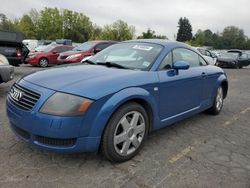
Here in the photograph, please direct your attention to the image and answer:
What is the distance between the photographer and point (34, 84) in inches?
130

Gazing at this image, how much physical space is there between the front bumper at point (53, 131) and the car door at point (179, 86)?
1263 millimetres

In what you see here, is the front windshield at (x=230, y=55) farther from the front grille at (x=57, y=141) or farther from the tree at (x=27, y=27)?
the tree at (x=27, y=27)

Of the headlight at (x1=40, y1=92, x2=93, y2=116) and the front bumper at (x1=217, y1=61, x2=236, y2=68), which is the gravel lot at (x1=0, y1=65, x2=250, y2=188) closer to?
the headlight at (x1=40, y1=92, x2=93, y2=116)

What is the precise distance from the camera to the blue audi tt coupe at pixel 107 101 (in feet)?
9.82

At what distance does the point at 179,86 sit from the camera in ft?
13.8

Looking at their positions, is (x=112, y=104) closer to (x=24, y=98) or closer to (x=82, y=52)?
(x=24, y=98)

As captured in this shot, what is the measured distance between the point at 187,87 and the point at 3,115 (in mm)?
3223

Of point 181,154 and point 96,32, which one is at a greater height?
point 96,32

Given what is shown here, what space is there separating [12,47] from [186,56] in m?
7.50

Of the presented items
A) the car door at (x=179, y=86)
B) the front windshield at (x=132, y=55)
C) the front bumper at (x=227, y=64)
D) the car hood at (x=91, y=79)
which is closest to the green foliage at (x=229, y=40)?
the front bumper at (x=227, y=64)

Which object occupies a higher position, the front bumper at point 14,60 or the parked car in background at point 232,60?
the front bumper at point 14,60

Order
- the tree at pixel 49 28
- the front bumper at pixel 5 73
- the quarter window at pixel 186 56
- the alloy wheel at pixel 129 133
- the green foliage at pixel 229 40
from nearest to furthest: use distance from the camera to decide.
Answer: the alloy wheel at pixel 129 133
the quarter window at pixel 186 56
the front bumper at pixel 5 73
the tree at pixel 49 28
the green foliage at pixel 229 40

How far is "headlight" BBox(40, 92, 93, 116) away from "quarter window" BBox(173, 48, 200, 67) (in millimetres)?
1914

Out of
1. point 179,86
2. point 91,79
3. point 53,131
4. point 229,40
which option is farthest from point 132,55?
point 229,40
